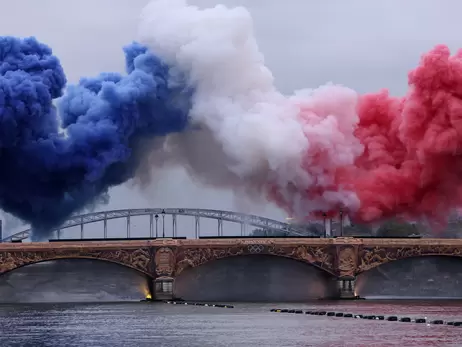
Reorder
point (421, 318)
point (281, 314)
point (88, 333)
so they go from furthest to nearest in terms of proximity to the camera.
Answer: point (281, 314), point (421, 318), point (88, 333)

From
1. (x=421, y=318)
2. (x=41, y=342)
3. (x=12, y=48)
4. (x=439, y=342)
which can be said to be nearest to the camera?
(x=439, y=342)

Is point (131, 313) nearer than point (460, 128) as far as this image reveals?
Yes

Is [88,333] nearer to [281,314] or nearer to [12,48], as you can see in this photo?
[281,314]

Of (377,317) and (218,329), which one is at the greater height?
(377,317)

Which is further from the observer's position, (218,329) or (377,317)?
(377,317)

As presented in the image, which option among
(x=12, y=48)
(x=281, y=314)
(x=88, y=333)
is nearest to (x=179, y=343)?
(x=88, y=333)

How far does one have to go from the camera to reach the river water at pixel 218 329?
397ft

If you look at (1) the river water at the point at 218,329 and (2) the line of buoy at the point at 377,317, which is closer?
(1) the river water at the point at 218,329

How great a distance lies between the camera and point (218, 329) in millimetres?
139875

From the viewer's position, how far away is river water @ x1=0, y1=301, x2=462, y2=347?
12100 centimetres

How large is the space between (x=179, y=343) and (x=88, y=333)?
56.4 feet

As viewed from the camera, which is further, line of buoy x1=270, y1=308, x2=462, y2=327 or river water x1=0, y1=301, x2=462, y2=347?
line of buoy x1=270, y1=308, x2=462, y2=327

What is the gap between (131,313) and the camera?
181375 mm

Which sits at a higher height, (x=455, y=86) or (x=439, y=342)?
(x=455, y=86)
